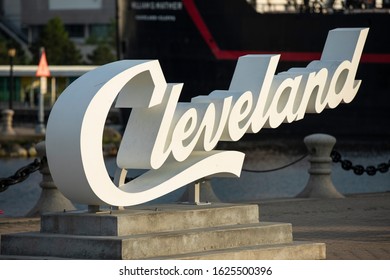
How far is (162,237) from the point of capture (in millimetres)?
11977

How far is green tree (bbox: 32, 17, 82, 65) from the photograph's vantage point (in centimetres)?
8450

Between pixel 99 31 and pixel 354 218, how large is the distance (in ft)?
260

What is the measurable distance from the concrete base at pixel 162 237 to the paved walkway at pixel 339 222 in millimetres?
792

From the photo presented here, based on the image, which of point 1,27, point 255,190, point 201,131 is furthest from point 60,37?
point 201,131

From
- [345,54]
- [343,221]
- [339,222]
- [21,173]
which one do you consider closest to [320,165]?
[343,221]

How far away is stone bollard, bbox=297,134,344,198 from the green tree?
64816 millimetres

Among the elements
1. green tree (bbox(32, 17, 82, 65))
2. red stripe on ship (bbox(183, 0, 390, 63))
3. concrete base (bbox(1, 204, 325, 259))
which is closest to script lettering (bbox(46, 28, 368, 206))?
concrete base (bbox(1, 204, 325, 259))

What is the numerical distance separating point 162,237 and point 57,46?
242ft

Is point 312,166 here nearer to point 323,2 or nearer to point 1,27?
point 323,2

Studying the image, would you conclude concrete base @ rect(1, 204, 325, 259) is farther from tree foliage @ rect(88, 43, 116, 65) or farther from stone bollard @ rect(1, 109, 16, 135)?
tree foliage @ rect(88, 43, 116, 65)

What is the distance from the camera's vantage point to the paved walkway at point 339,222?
554 inches

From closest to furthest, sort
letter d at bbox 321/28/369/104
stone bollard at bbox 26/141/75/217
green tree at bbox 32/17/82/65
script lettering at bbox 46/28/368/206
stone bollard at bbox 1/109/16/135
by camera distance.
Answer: script lettering at bbox 46/28/368/206, letter d at bbox 321/28/369/104, stone bollard at bbox 26/141/75/217, stone bollard at bbox 1/109/16/135, green tree at bbox 32/17/82/65

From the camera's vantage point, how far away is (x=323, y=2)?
2165 inches

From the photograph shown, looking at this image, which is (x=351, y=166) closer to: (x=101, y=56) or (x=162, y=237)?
(x=162, y=237)
